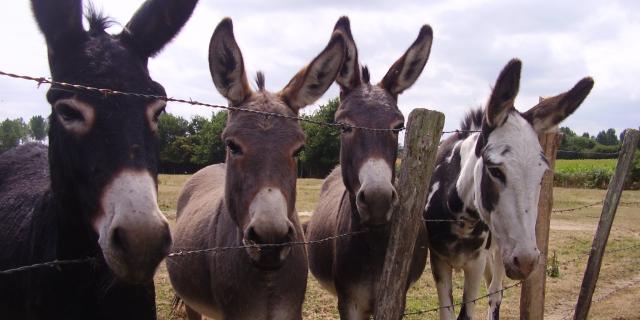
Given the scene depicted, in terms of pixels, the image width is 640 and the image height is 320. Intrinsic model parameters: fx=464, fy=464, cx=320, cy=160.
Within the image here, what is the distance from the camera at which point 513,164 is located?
3525 mm

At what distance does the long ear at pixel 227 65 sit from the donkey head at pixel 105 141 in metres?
0.79

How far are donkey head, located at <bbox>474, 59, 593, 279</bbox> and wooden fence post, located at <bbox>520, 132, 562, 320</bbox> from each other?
47cm

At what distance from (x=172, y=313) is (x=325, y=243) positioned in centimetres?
301

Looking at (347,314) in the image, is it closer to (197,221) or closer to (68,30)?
(197,221)

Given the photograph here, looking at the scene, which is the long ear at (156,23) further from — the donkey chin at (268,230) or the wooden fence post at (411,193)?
the wooden fence post at (411,193)

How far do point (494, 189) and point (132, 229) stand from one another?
276 centimetres

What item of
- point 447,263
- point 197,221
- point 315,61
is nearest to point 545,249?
point 447,263

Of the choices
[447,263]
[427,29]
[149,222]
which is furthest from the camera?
[447,263]

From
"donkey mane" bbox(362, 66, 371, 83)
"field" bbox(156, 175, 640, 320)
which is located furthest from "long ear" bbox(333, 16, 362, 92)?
"field" bbox(156, 175, 640, 320)

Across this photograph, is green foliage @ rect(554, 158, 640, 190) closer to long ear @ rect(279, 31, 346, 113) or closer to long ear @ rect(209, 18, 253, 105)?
long ear @ rect(279, 31, 346, 113)

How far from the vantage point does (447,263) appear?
477cm

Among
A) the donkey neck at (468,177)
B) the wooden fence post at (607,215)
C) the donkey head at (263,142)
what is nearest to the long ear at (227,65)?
the donkey head at (263,142)

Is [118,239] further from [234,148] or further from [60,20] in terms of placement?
[234,148]

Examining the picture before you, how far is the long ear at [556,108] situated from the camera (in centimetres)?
386
